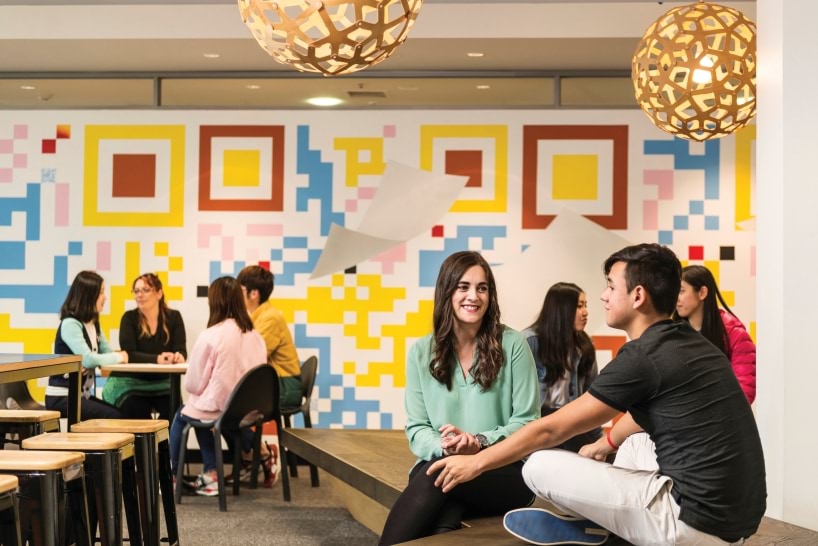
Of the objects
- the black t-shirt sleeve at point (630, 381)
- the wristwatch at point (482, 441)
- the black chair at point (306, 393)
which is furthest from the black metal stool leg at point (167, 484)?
the black chair at point (306, 393)

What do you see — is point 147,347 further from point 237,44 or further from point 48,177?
point 237,44

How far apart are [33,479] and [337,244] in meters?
4.70

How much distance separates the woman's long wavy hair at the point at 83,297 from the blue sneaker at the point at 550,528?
3.83m

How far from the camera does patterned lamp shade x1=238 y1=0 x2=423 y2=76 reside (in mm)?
2855

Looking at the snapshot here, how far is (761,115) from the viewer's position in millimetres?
3912

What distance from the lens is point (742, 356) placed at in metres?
4.64

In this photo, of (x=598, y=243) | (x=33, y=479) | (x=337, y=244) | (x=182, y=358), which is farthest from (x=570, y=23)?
(x=33, y=479)

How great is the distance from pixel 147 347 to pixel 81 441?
3.55 m

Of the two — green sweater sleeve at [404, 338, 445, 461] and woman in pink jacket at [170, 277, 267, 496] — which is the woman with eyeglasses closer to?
woman in pink jacket at [170, 277, 267, 496]

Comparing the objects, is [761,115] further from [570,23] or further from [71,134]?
[71,134]

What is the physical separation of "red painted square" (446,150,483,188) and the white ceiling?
0.40 m

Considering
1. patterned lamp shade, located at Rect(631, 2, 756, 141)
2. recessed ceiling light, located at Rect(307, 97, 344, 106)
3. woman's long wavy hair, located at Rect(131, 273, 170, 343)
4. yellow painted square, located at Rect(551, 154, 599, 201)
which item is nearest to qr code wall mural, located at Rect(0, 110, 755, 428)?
yellow painted square, located at Rect(551, 154, 599, 201)

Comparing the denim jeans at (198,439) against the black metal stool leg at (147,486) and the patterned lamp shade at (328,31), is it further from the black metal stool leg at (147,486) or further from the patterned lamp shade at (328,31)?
the patterned lamp shade at (328,31)

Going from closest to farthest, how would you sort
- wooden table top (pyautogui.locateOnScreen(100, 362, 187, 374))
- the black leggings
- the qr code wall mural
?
the black leggings → wooden table top (pyautogui.locateOnScreen(100, 362, 187, 374)) → the qr code wall mural
